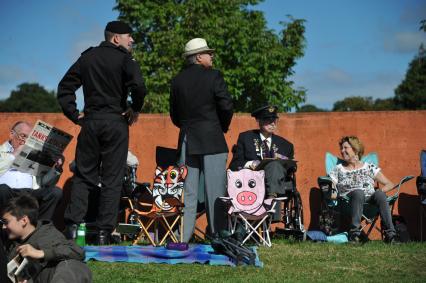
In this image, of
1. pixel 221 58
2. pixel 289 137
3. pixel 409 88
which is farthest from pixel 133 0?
pixel 409 88

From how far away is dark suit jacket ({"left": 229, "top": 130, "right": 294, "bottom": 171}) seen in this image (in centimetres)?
875

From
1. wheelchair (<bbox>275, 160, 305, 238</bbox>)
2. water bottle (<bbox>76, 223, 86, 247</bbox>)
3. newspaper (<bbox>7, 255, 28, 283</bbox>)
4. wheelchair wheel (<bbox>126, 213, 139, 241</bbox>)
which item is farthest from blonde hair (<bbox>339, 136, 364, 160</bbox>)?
newspaper (<bbox>7, 255, 28, 283</bbox>)

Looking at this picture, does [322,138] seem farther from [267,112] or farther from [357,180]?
[267,112]

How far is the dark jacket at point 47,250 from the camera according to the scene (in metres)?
4.71

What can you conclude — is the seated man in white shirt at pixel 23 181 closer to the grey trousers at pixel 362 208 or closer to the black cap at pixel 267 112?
the black cap at pixel 267 112

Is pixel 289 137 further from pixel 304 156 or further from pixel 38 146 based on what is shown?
pixel 38 146

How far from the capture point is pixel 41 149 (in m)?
7.79

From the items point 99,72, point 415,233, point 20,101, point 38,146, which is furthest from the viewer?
point 20,101

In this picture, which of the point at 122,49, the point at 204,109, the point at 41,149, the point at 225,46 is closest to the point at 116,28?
the point at 122,49

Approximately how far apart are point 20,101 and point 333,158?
60749 mm

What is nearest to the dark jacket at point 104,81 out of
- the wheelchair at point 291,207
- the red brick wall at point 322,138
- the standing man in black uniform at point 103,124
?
the standing man in black uniform at point 103,124

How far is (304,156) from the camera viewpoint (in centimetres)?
980

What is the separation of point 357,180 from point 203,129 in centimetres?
224

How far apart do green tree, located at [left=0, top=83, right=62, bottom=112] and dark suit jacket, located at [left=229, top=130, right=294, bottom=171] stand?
59.0 meters
